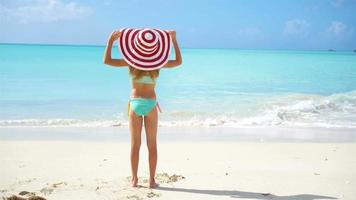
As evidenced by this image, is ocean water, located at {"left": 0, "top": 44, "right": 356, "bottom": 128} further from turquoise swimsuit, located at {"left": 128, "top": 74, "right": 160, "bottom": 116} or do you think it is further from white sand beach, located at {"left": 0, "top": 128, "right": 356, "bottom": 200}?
turquoise swimsuit, located at {"left": 128, "top": 74, "right": 160, "bottom": 116}

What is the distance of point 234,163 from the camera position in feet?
20.8

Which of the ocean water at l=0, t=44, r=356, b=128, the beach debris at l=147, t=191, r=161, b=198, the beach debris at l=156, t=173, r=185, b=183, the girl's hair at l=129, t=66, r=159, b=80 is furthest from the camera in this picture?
the ocean water at l=0, t=44, r=356, b=128

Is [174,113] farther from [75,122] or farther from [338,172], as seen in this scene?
[338,172]

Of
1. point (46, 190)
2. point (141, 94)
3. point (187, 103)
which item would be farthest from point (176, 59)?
point (187, 103)

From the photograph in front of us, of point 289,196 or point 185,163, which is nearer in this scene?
point 289,196

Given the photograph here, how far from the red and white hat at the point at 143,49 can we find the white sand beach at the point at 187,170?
4.20 ft

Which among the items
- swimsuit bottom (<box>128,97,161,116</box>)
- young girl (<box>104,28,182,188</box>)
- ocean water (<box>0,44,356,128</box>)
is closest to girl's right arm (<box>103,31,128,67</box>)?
young girl (<box>104,28,182,188</box>)

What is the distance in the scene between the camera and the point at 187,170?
19.6ft

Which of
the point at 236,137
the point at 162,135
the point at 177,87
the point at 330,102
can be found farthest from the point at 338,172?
the point at 177,87

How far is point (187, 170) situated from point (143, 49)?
6.10 feet

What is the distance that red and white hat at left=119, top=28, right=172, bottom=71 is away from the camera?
4746 millimetres

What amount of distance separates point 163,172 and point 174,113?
21.1 feet

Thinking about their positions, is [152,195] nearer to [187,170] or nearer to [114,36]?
[187,170]

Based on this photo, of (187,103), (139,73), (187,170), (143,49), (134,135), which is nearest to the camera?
(143,49)
